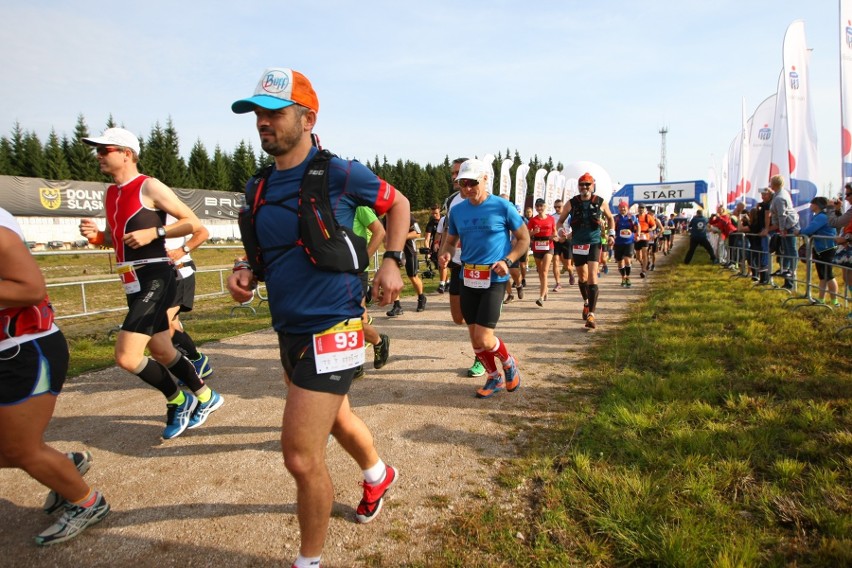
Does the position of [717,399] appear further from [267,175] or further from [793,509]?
[267,175]

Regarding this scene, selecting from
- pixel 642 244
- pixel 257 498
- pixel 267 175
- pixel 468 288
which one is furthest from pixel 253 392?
pixel 642 244

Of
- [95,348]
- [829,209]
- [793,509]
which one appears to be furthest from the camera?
[829,209]

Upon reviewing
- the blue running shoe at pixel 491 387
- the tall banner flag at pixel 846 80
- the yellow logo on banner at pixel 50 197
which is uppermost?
the yellow logo on banner at pixel 50 197

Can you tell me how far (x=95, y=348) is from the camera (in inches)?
258

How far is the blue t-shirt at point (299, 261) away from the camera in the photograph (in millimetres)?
2174

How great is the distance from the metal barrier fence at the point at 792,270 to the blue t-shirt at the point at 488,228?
4.33 metres

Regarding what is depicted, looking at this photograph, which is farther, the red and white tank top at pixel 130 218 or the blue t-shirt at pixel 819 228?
the blue t-shirt at pixel 819 228

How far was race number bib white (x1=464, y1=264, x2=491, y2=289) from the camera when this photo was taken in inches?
175

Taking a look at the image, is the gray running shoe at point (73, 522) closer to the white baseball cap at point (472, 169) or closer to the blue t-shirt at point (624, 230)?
the white baseball cap at point (472, 169)

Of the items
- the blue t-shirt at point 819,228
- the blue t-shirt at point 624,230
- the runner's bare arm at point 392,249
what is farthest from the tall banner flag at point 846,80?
the runner's bare arm at point 392,249

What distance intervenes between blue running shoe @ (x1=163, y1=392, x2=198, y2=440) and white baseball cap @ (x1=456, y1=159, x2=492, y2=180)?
120 inches

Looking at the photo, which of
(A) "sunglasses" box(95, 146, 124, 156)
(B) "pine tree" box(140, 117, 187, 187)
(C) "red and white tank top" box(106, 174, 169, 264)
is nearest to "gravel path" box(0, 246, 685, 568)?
(C) "red and white tank top" box(106, 174, 169, 264)

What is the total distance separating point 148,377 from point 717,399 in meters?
4.49

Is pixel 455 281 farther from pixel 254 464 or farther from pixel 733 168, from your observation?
pixel 733 168
